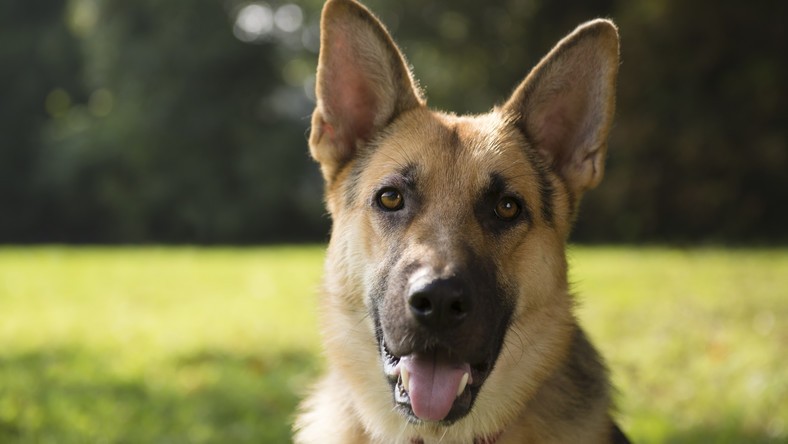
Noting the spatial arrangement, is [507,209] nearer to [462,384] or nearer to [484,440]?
[462,384]

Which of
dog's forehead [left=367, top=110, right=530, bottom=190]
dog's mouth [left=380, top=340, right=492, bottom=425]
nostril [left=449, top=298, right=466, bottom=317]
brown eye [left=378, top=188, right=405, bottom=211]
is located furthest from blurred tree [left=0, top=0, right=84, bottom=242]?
nostril [left=449, top=298, right=466, bottom=317]

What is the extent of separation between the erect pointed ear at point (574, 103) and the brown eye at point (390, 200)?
803mm

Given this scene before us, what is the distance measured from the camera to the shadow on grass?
5.44 m

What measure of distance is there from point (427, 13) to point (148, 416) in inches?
733

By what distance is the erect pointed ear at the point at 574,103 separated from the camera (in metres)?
3.76

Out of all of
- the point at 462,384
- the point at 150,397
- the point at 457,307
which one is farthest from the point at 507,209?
the point at 150,397

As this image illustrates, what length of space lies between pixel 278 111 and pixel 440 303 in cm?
2516

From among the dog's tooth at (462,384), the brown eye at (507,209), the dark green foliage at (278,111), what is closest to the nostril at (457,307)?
the dog's tooth at (462,384)

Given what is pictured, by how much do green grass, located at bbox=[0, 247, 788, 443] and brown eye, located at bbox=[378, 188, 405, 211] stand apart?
0.59 metres

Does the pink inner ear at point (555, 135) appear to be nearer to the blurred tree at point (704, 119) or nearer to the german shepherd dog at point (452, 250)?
the german shepherd dog at point (452, 250)

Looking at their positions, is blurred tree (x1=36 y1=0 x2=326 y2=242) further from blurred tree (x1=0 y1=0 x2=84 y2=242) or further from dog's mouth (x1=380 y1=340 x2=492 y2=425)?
dog's mouth (x1=380 y1=340 x2=492 y2=425)

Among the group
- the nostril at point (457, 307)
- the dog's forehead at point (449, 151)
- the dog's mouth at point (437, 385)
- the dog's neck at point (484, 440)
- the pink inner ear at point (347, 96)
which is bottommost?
the dog's neck at point (484, 440)

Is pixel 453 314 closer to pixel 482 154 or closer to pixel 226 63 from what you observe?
pixel 482 154

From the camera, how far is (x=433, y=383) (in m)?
3.24
